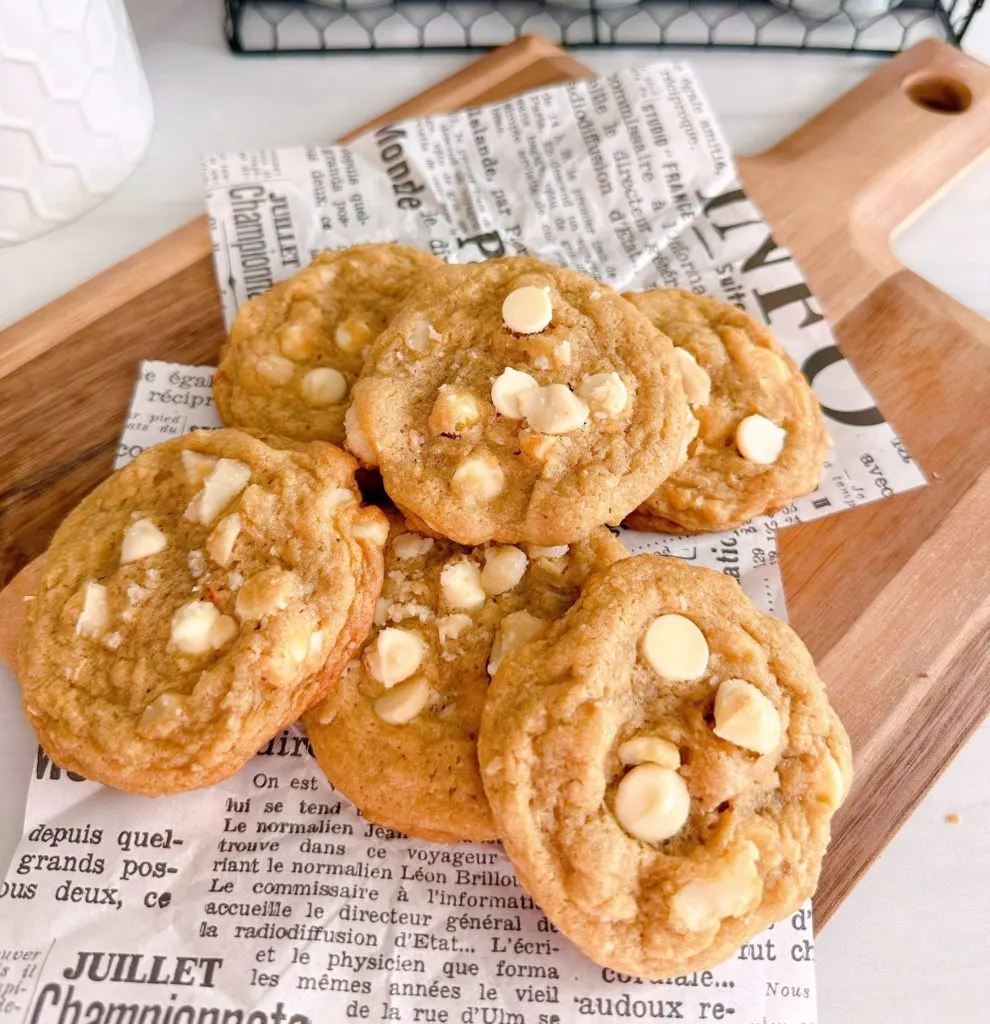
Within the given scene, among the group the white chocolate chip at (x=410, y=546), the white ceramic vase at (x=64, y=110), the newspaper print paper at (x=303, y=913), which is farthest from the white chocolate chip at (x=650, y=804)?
the white ceramic vase at (x=64, y=110)

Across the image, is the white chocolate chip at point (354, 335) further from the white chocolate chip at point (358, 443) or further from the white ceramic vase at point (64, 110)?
the white ceramic vase at point (64, 110)

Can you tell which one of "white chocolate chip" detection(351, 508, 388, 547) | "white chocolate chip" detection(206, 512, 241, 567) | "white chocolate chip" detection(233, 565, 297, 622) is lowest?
"white chocolate chip" detection(351, 508, 388, 547)

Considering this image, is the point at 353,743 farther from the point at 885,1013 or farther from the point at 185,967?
the point at 885,1013

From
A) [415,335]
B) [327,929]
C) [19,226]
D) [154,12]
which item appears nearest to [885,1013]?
[327,929]

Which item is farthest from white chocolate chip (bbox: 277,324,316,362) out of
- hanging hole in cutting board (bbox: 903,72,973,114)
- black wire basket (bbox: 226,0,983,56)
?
hanging hole in cutting board (bbox: 903,72,973,114)

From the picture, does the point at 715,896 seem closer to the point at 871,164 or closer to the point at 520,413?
the point at 520,413

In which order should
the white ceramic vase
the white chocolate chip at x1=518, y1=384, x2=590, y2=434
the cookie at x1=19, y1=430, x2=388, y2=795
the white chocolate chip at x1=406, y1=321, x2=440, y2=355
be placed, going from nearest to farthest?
the cookie at x1=19, y1=430, x2=388, y2=795 < the white chocolate chip at x1=518, y1=384, x2=590, y2=434 < the white chocolate chip at x1=406, y1=321, x2=440, y2=355 < the white ceramic vase

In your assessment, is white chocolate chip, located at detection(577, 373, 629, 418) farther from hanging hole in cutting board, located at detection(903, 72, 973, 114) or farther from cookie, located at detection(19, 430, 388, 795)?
hanging hole in cutting board, located at detection(903, 72, 973, 114)
